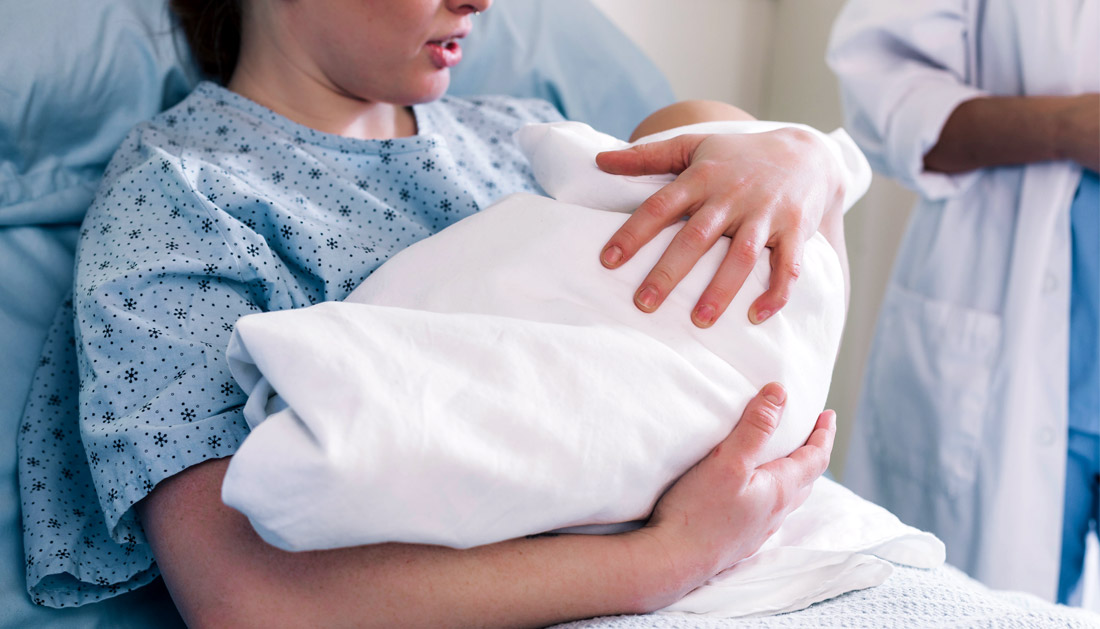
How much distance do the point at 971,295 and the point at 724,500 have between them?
0.93 meters

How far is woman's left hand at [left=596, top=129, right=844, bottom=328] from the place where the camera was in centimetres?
59

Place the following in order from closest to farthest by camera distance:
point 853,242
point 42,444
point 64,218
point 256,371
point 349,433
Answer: point 349,433 → point 256,371 → point 42,444 → point 64,218 → point 853,242

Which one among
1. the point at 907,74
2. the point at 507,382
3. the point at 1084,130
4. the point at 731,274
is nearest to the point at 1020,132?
the point at 1084,130

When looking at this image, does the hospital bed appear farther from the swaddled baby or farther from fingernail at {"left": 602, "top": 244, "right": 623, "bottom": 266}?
fingernail at {"left": 602, "top": 244, "right": 623, "bottom": 266}

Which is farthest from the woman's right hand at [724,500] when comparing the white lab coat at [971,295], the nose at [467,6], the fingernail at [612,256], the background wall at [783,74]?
the background wall at [783,74]

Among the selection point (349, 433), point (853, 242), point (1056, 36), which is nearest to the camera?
point (349, 433)

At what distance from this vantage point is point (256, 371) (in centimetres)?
55

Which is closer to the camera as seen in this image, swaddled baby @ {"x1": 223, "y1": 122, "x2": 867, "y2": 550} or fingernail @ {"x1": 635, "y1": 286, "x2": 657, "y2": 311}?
swaddled baby @ {"x1": 223, "y1": 122, "x2": 867, "y2": 550}

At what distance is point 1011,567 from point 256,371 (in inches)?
45.2

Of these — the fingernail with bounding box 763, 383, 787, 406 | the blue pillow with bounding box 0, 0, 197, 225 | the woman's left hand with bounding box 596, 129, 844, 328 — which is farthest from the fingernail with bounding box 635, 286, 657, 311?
the blue pillow with bounding box 0, 0, 197, 225

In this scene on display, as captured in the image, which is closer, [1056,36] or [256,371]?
[256,371]

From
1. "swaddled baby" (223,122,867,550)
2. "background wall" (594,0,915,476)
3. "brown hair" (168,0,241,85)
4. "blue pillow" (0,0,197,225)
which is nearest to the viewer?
"swaddled baby" (223,122,867,550)

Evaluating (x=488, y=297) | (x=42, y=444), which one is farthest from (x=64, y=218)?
(x=488, y=297)

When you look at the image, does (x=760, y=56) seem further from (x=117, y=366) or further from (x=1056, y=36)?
(x=117, y=366)
